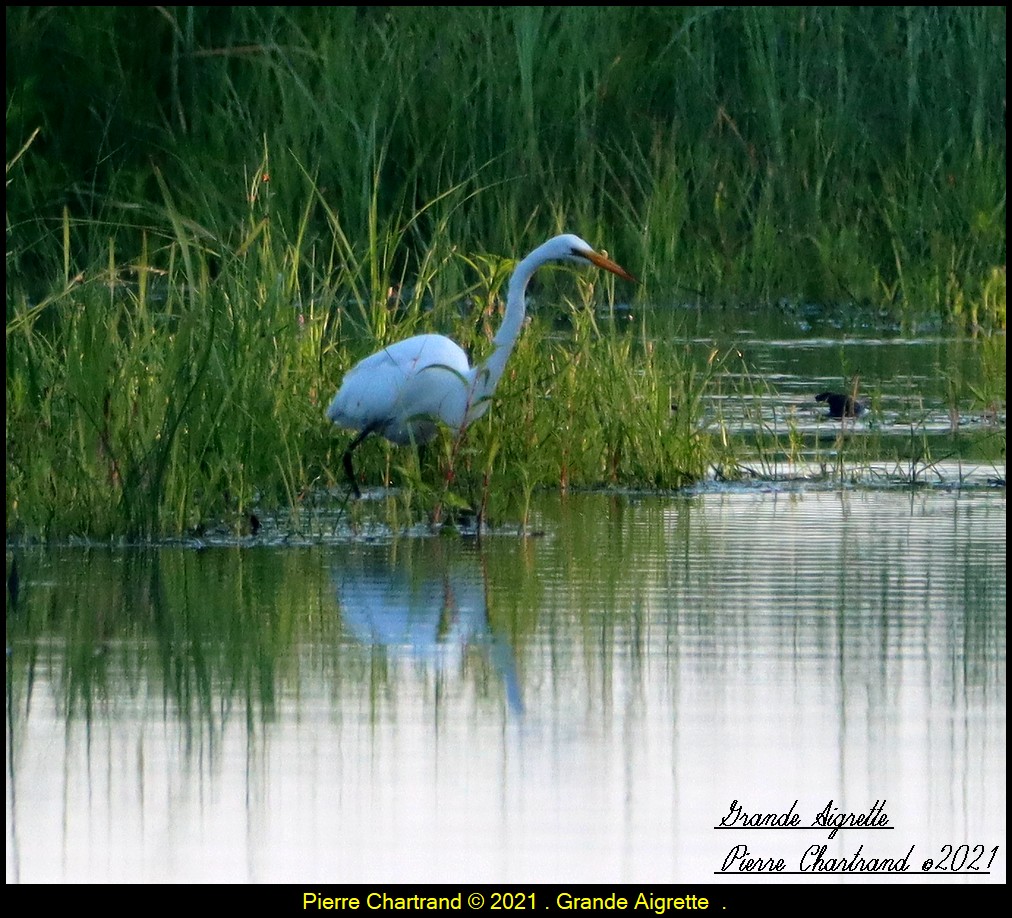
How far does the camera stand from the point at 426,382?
776 centimetres

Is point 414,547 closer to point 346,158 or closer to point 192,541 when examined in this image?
point 192,541

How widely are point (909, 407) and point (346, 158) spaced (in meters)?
5.44

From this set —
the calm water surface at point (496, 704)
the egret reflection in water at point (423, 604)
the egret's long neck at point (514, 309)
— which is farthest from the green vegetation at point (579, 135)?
the calm water surface at point (496, 704)

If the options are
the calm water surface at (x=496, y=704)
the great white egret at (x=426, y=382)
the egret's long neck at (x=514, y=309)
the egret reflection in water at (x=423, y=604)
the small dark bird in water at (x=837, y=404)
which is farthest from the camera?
the small dark bird in water at (x=837, y=404)

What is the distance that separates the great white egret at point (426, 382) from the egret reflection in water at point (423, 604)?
745mm

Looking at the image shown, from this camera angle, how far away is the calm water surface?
400cm

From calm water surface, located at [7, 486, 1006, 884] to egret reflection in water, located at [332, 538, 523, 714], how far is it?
0.01m

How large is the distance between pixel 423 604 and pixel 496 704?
1.14m

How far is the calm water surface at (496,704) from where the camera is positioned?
4000 mm

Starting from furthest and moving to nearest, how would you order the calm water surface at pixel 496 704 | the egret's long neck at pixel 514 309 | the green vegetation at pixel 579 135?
the green vegetation at pixel 579 135 → the egret's long neck at pixel 514 309 → the calm water surface at pixel 496 704

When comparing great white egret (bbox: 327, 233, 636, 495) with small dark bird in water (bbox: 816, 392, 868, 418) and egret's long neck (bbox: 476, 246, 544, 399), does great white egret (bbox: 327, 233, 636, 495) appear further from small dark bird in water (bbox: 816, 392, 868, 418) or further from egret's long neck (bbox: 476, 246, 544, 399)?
small dark bird in water (bbox: 816, 392, 868, 418)

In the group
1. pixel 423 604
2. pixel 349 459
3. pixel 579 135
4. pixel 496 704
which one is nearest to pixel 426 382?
pixel 349 459

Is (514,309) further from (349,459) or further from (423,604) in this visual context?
(423,604)

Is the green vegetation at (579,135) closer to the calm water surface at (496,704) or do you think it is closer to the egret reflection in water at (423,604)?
the egret reflection in water at (423,604)
